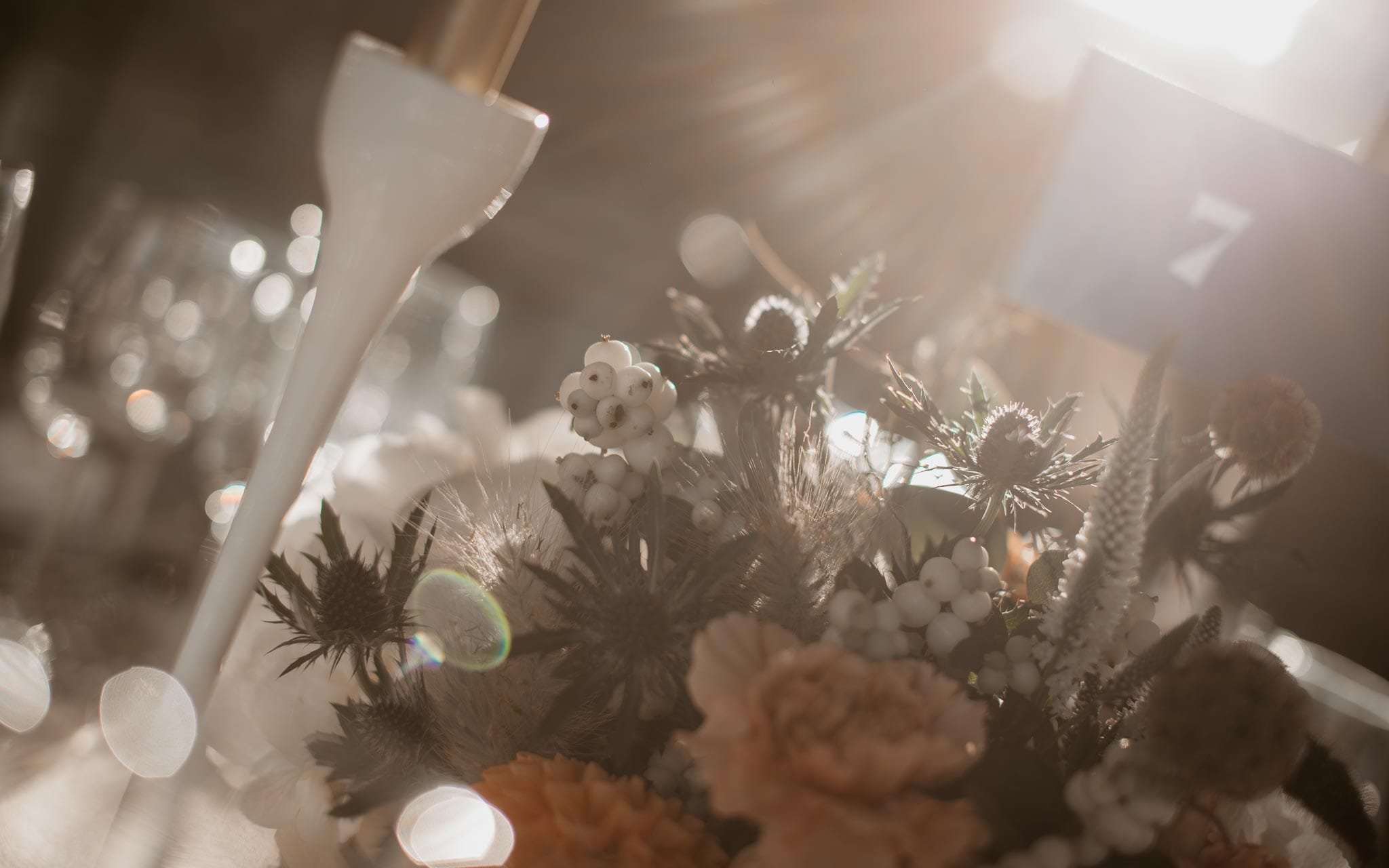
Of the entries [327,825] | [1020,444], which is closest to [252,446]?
[327,825]

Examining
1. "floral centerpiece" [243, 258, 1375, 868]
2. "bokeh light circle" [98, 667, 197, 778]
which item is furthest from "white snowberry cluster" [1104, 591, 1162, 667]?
"bokeh light circle" [98, 667, 197, 778]

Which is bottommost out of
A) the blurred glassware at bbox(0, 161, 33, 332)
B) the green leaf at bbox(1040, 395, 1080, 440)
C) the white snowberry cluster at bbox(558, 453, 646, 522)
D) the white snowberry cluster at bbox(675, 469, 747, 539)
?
the blurred glassware at bbox(0, 161, 33, 332)

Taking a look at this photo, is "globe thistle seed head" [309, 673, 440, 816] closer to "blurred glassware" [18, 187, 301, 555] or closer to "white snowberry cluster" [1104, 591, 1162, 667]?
"white snowberry cluster" [1104, 591, 1162, 667]

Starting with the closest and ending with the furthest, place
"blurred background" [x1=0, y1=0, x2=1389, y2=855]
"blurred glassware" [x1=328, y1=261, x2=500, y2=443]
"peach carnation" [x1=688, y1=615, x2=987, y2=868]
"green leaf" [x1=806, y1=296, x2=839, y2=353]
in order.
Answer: "peach carnation" [x1=688, y1=615, x2=987, y2=868] → "green leaf" [x1=806, y1=296, x2=839, y2=353] → "blurred background" [x1=0, y1=0, x2=1389, y2=855] → "blurred glassware" [x1=328, y1=261, x2=500, y2=443]

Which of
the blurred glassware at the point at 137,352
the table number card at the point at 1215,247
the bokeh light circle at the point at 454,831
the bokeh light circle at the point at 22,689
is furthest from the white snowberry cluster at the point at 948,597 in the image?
the blurred glassware at the point at 137,352

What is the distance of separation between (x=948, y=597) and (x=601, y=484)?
10 cm

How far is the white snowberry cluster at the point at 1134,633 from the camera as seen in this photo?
0.22 m

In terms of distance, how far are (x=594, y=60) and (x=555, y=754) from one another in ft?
3.17

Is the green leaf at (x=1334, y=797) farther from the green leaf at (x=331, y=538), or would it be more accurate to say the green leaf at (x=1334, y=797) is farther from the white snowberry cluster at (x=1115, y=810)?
A: the green leaf at (x=331, y=538)

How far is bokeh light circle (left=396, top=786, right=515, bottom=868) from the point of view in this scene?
0.63 feet

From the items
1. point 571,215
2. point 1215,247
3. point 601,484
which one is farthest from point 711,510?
point 571,215

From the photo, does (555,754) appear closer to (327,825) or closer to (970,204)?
(327,825)

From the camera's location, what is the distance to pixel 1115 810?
165mm

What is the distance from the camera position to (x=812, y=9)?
2.88 feet
